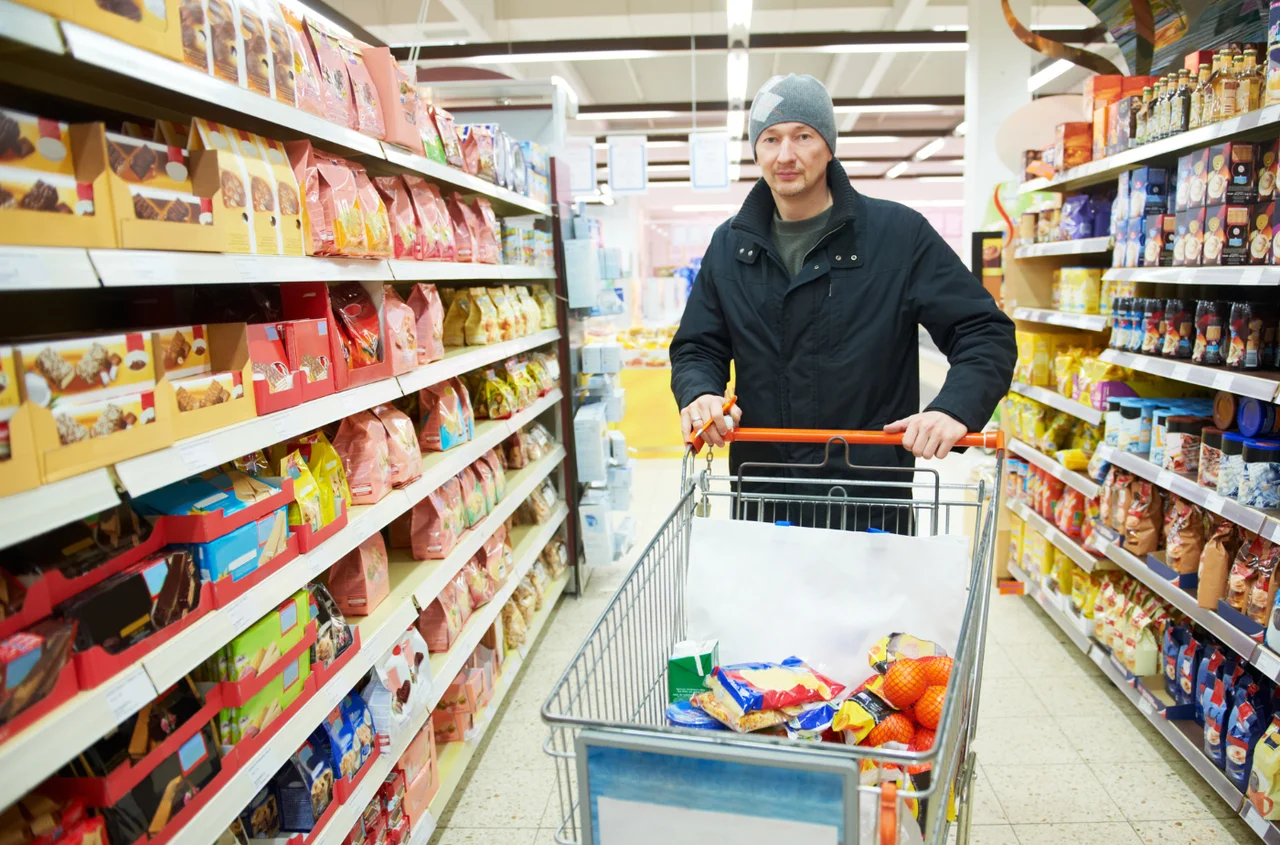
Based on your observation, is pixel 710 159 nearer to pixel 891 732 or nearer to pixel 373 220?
pixel 373 220

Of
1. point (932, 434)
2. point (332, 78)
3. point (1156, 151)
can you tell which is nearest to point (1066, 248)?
point (1156, 151)

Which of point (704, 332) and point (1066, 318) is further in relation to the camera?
point (1066, 318)

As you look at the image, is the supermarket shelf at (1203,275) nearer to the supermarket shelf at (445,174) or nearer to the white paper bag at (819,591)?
the white paper bag at (819,591)

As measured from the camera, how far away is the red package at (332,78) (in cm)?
190

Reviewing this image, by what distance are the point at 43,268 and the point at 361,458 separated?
1108 millimetres

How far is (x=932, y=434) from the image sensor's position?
1.62 m

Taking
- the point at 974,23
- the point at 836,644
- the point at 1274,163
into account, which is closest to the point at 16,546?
the point at 836,644

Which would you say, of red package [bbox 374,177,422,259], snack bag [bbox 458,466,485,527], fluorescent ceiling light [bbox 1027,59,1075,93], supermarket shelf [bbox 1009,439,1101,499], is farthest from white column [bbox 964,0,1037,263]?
red package [bbox 374,177,422,259]

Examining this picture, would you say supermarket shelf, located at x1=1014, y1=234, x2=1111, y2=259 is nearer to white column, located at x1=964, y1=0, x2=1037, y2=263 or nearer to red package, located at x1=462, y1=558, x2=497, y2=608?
white column, located at x1=964, y1=0, x2=1037, y2=263

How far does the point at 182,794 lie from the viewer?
1376 mm

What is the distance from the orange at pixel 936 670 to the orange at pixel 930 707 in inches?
0.4

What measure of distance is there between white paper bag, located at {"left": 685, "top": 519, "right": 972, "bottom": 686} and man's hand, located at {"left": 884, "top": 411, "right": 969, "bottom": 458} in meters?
0.17

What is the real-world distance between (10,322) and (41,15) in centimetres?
72

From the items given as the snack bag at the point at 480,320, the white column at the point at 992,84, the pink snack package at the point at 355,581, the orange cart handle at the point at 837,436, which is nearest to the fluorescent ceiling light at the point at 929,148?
the white column at the point at 992,84
